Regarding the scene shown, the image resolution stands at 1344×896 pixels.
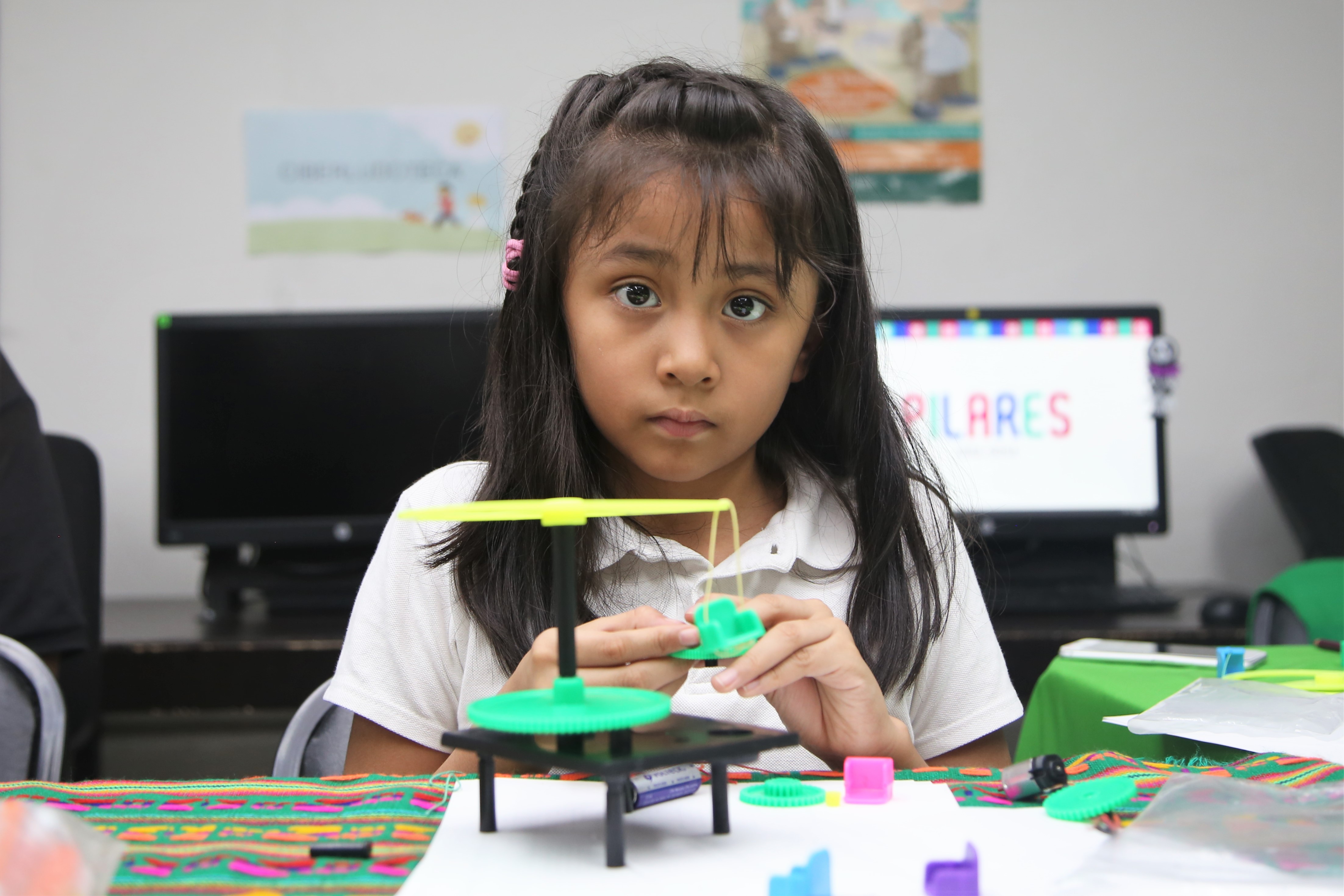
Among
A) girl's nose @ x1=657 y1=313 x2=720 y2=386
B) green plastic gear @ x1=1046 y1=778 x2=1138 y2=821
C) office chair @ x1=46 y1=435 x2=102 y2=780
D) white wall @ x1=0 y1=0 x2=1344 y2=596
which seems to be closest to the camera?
green plastic gear @ x1=1046 y1=778 x2=1138 y2=821

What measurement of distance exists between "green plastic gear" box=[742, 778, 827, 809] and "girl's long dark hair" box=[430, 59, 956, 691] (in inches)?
10.5

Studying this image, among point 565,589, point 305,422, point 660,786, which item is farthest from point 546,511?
point 305,422

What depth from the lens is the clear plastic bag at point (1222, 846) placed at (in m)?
0.39

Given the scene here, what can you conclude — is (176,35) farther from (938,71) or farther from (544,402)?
(544,402)

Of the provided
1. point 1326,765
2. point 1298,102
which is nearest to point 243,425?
point 1326,765

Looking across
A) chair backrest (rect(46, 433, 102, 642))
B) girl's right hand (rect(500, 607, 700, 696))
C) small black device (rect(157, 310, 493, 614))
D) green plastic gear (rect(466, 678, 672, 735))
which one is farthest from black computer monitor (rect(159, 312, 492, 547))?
green plastic gear (rect(466, 678, 672, 735))

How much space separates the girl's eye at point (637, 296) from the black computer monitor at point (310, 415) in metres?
1.00

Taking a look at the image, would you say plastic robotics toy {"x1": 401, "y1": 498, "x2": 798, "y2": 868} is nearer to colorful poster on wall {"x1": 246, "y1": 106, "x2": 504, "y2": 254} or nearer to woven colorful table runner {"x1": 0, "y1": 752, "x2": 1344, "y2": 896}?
woven colorful table runner {"x1": 0, "y1": 752, "x2": 1344, "y2": 896}

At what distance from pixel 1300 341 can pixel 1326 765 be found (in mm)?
1607

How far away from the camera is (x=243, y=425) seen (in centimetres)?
167

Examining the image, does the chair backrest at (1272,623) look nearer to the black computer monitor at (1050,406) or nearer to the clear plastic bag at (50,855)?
the black computer monitor at (1050,406)

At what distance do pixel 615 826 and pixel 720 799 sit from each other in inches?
2.2

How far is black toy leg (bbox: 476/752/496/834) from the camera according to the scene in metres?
0.45

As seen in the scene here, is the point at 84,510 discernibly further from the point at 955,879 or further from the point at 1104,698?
the point at 955,879
